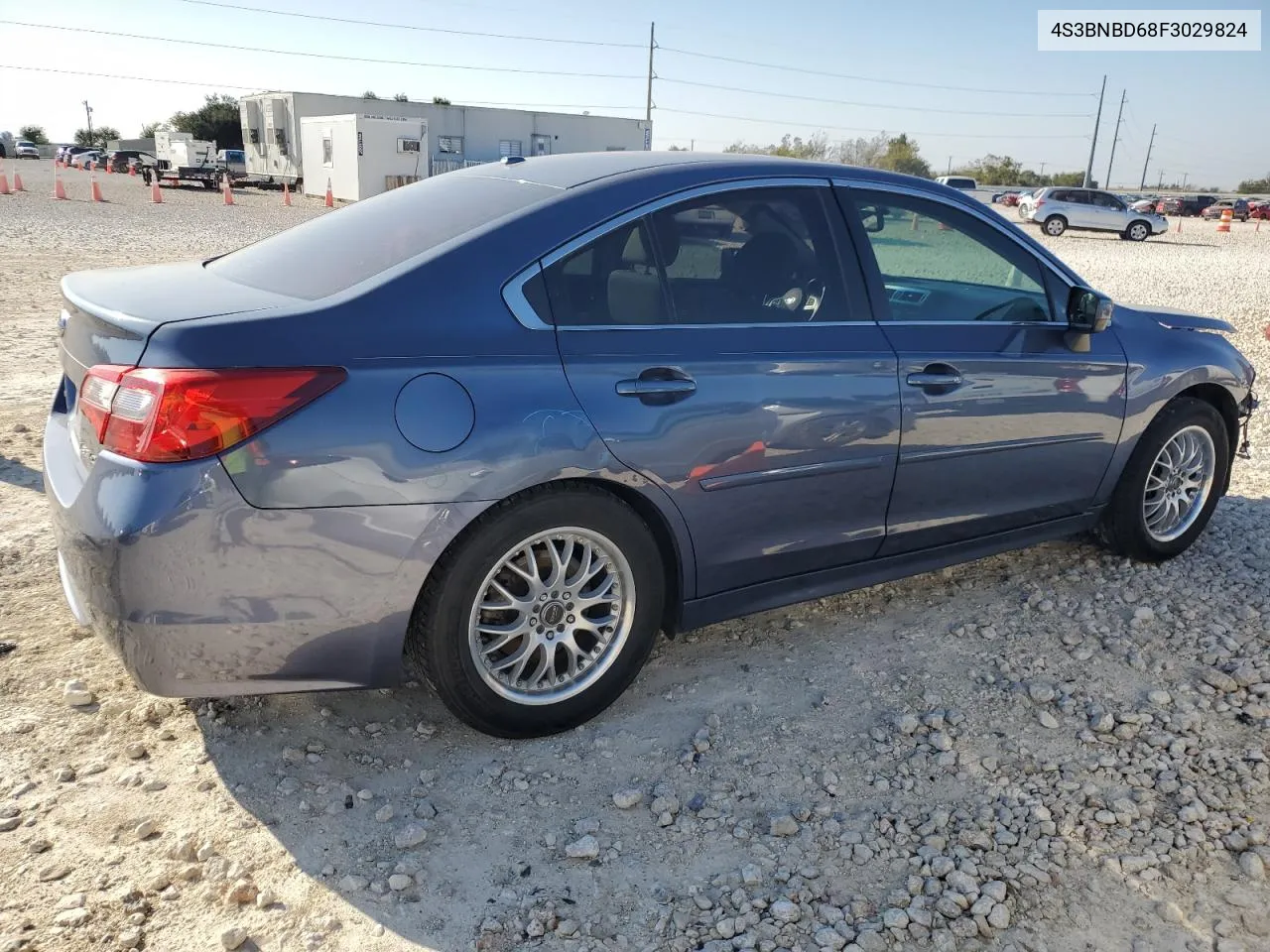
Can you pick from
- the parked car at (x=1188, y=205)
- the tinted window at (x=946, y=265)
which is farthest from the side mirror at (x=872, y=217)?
the parked car at (x=1188, y=205)

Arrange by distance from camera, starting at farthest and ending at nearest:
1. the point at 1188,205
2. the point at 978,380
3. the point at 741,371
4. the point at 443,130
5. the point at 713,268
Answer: the point at 1188,205 → the point at 443,130 → the point at 978,380 → the point at 713,268 → the point at 741,371

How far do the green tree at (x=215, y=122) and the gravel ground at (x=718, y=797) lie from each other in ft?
274

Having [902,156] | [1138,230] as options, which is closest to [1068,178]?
[902,156]

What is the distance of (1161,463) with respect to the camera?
14.7ft

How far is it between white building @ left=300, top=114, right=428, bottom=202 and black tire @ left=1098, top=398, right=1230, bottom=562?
3189cm

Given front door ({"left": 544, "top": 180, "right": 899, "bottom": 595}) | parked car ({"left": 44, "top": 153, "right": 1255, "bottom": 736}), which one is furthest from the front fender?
front door ({"left": 544, "top": 180, "right": 899, "bottom": 595})

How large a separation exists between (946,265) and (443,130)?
4617cm

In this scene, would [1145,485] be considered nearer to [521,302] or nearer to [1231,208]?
[521,302]

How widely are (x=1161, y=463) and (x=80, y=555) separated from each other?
423 centimetres

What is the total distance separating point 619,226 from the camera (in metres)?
3.04

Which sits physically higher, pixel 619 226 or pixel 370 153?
pixel 370 153

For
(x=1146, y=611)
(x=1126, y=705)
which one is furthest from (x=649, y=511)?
(x=1146, y=611)

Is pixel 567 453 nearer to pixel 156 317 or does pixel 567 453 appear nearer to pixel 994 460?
pixel 156 317

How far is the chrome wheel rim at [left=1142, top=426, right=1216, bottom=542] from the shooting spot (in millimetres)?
4492
